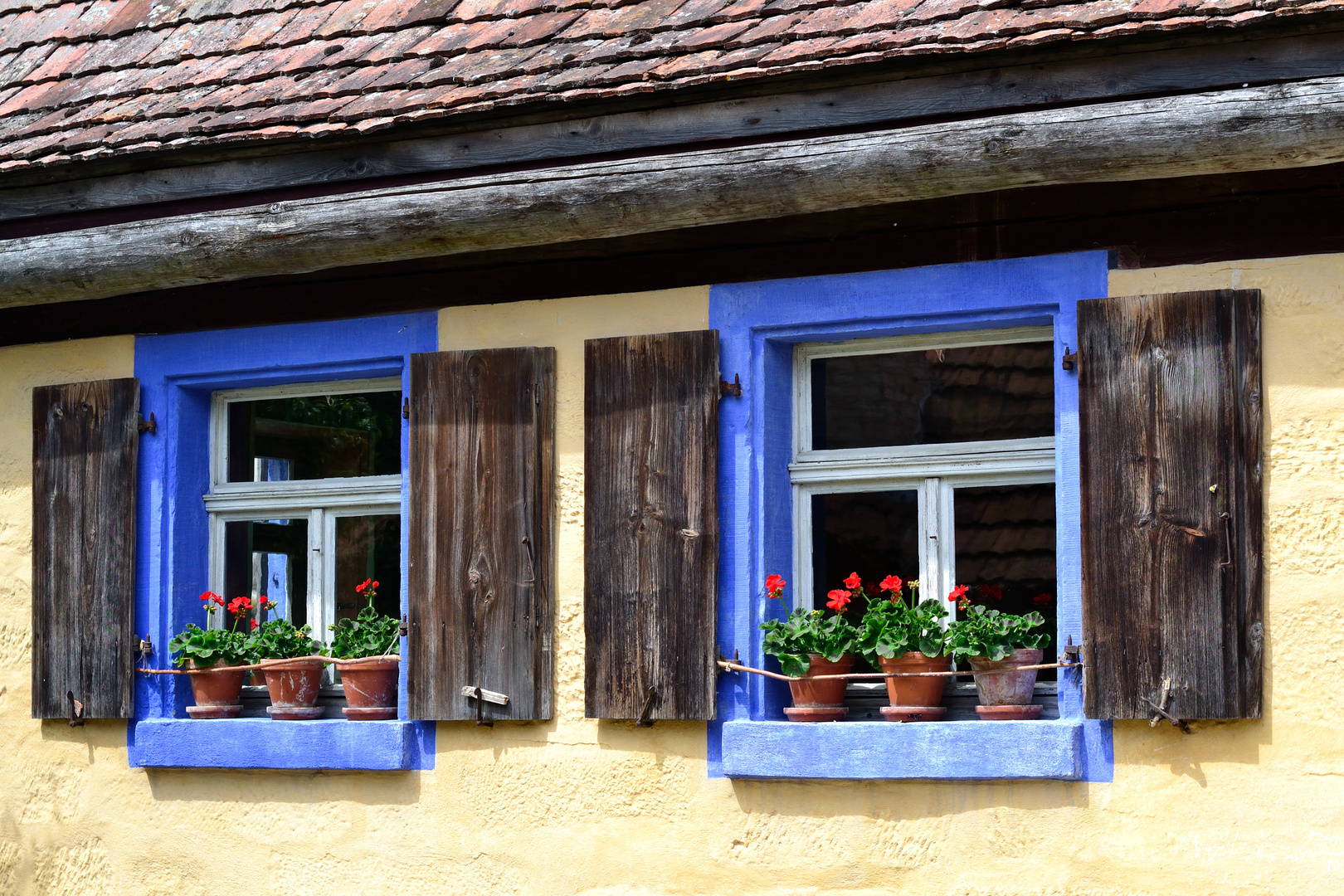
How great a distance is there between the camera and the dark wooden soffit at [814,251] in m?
4.54

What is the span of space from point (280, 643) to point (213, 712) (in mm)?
298

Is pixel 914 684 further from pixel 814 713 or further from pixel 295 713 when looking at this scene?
pixel 295 713

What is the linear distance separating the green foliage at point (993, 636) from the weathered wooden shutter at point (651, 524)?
694mm

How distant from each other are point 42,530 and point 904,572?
2.87 metres

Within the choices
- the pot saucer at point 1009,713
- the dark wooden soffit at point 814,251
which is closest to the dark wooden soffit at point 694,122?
the dark wooden soffit at point 814,251

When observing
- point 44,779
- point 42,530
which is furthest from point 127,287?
point 44,779

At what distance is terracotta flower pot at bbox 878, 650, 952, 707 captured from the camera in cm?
478

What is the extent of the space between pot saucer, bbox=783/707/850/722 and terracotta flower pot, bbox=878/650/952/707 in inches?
6.7

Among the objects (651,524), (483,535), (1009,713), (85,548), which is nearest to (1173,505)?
(1009,713)

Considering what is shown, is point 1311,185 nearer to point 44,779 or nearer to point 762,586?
point 762,586

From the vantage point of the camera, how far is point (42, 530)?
230 inches

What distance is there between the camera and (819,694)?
4.89 m

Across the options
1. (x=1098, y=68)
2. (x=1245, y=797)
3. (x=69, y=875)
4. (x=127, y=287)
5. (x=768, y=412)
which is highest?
(x=1098, y=68)

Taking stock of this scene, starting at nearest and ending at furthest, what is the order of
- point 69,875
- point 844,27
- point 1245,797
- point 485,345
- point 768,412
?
point 1245,797
point 844,27
point 768,412
point 485,345
point 69,875
